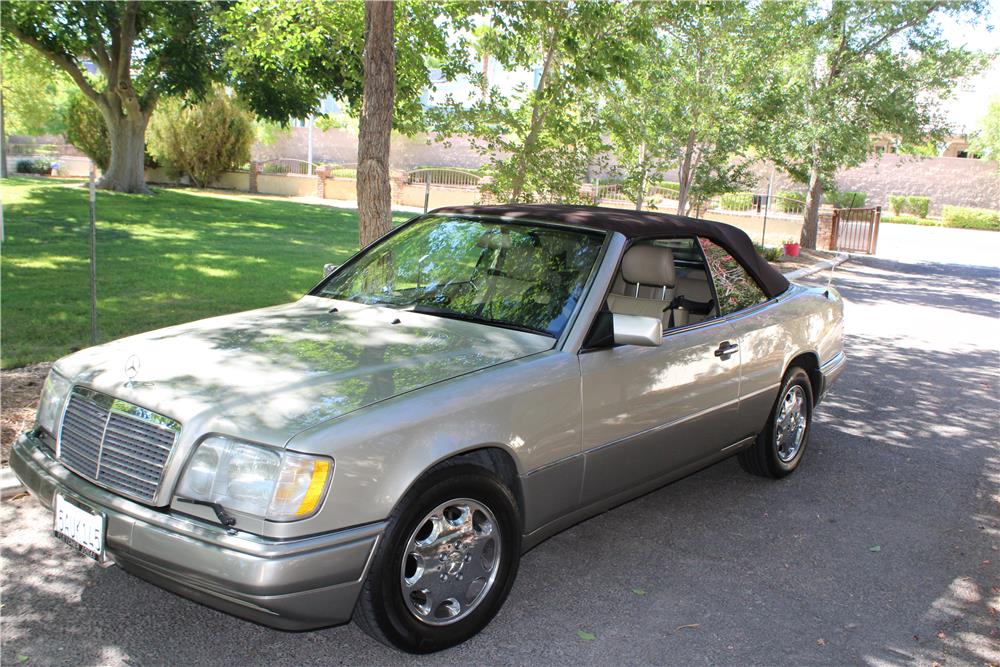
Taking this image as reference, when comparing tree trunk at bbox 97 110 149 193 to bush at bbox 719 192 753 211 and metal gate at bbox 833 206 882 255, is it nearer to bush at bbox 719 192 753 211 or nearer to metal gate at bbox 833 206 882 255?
metal gate at bbox 833 206 882 255

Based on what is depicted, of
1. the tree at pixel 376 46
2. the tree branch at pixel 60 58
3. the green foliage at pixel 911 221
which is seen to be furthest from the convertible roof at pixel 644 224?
the green foliage at pixel 911 221

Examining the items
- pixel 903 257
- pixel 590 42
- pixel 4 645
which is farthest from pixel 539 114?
pixel 903 257

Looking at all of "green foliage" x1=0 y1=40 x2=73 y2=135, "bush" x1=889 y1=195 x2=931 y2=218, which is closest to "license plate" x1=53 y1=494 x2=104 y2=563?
"green foliage" x1=0 y1=40 x2=73 y2=135

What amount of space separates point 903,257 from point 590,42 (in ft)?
62.2

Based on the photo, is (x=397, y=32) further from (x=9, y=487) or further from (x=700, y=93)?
(x=9, y=487)

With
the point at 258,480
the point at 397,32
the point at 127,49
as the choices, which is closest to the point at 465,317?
the point at 258,480

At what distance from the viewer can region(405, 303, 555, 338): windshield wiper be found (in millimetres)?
4127

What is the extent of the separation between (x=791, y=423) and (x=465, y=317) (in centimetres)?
264

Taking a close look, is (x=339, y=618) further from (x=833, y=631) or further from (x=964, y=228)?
(x=964, y=228)

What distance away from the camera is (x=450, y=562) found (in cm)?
348

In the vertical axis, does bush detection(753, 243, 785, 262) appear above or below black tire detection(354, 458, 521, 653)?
above

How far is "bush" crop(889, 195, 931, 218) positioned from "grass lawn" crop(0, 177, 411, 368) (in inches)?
1582

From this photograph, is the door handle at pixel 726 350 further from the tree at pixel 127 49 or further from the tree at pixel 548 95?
the tree at pixel 127 49

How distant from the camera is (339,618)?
3.10m
